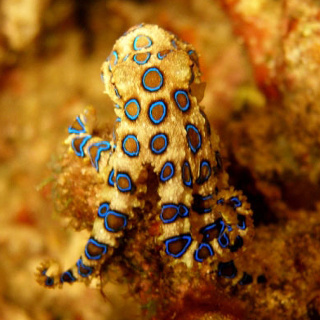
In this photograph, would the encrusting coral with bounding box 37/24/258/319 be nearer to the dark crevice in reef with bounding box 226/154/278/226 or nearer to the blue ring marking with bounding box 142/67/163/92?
the blue ring marking with bounding box 142/67/163/92

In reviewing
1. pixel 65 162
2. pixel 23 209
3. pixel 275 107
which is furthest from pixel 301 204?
pixel 23 209

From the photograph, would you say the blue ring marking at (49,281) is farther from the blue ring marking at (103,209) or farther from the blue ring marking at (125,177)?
the blue ring marking at (125,177)

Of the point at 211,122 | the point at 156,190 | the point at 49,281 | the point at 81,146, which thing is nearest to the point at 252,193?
the point at 211,122

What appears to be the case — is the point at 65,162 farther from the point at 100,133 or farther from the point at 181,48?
the point at 181,48

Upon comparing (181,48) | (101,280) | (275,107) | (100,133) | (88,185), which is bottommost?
(101,280)

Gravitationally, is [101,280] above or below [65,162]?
below

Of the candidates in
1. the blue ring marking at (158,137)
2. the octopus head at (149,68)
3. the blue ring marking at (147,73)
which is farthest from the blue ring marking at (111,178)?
Answer: the blue ring marking at (147,73)

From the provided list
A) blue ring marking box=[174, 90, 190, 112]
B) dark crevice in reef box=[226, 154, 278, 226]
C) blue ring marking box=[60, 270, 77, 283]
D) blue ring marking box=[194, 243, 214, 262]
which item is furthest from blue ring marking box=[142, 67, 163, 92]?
dark crevice in reef box=[226, 154, 278, 226]
